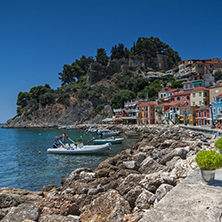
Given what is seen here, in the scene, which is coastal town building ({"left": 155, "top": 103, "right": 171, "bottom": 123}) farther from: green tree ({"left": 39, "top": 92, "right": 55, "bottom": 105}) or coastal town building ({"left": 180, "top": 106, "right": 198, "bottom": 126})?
green tree ({"left": 39, "top": 92, "right": 55, "bottom": 105})

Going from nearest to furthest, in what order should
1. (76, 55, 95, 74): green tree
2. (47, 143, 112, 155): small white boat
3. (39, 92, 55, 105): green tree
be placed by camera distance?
(47, 143, 112, 155): small white boat
(39, 92, 55, 105): green tree
(76, 55, 95, 74): green tree

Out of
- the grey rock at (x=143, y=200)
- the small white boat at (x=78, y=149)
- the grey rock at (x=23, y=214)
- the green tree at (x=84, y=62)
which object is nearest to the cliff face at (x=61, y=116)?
the green tree at (x=84, y=62)

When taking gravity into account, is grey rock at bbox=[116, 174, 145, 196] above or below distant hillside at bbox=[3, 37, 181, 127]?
below

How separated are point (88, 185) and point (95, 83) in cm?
9382

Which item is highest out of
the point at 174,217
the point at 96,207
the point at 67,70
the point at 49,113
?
the point at 67,70

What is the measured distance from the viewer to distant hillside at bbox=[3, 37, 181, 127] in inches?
3521

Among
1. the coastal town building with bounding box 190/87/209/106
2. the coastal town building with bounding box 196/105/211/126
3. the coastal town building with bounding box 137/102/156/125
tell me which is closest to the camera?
the coastal town building with bounding box 196/105/211/126

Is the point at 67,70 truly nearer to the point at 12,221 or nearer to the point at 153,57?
the point at 153,57

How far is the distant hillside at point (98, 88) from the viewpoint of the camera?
89438 millimetres

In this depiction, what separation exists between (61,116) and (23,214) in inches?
3625

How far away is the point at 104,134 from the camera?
5031cm

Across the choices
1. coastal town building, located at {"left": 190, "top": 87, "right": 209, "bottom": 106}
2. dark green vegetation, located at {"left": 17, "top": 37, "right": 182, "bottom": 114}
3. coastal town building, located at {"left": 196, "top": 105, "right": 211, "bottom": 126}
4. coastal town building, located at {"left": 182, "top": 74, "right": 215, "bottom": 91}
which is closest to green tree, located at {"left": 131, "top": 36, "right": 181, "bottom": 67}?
dark green vegetation, located at {"left": 17, "top": 37, "right": 182, "bottom": 114}

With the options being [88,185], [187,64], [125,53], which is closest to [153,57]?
[125,53]

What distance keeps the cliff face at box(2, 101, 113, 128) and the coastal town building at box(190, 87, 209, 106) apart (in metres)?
44.3
